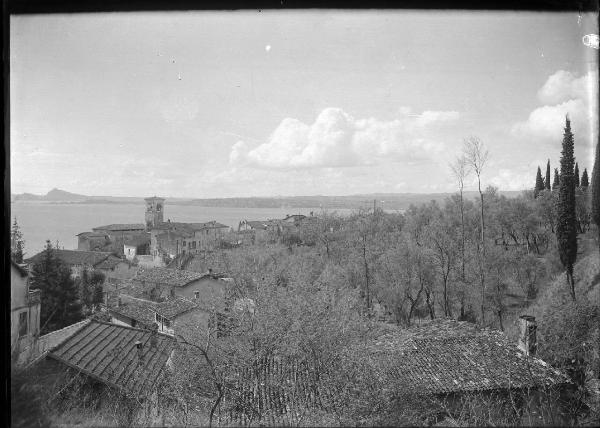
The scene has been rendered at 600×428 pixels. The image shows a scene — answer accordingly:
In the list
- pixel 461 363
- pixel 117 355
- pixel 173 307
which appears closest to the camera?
pixel 117 355

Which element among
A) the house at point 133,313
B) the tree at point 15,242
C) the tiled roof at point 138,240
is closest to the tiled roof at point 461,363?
the tree at point 15,242

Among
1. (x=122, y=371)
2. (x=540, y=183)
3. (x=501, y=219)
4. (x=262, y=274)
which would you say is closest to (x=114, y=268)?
(x=262, y=274)

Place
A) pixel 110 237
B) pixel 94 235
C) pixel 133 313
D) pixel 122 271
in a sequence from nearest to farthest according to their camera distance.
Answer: pixel 133 313 → pixel 94 235 → pixel 110 237 → pixel 122 271

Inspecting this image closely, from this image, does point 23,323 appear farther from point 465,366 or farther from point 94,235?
point 94,235

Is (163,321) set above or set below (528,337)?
below

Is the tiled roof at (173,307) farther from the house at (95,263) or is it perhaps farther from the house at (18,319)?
the house at (18,319)

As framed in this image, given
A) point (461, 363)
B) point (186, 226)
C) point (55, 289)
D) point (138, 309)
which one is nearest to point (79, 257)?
point (55, 289)

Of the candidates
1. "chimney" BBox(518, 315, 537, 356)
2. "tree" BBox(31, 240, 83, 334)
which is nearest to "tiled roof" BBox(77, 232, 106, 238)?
"tree" BBox(31, 240, 83, 334)

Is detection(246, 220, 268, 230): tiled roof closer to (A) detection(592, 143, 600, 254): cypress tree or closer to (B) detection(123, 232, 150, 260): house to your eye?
(B) detection(123, 232, 150, 260): house
